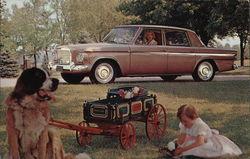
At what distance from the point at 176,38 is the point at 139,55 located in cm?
40

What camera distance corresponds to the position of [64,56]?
3557 mm

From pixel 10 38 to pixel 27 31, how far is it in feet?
1.04

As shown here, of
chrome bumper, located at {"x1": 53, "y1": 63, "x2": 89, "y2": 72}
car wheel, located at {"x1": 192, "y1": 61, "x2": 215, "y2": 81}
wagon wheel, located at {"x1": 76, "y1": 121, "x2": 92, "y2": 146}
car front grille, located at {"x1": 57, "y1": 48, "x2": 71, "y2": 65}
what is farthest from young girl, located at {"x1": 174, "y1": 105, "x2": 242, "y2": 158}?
car front grille, located at {"x1": 57, "y1": 48, "x2": 71, "y2": 65}

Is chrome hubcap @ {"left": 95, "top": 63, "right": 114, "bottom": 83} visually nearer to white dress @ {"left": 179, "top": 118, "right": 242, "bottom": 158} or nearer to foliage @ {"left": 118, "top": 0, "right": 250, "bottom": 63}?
foliage @ {"left": 118, "top": 0, "right": 250, "bottom": 63}

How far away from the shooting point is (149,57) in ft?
12.5

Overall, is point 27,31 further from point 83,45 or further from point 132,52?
point 132,52

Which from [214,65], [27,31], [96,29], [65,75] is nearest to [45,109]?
[65,75]

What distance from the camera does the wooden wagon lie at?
11.8 ft

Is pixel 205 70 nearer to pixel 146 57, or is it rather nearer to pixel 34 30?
pixel 146 57

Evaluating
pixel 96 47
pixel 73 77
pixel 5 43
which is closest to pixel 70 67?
pixel 73 77

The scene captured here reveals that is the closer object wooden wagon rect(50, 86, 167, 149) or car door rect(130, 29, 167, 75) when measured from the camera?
wooden wagon rect(50, 86, 167, 149)

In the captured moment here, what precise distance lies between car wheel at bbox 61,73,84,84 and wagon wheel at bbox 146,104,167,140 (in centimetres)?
71

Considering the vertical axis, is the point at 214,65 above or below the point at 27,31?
below

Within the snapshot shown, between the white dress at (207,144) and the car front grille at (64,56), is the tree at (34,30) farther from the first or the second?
the white dress at (207,144)
